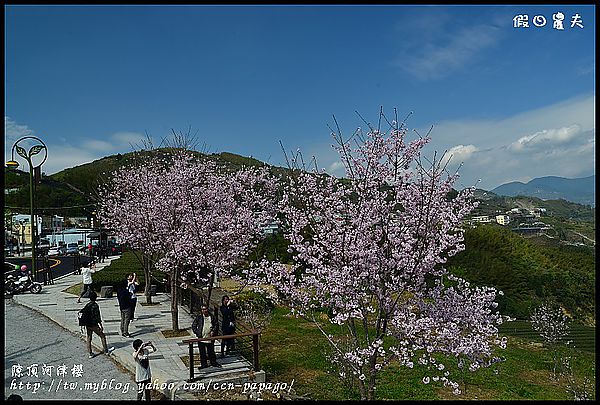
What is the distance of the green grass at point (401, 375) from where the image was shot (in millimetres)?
7590

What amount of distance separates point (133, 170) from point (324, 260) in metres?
11.8

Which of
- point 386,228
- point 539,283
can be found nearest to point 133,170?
point 386,228

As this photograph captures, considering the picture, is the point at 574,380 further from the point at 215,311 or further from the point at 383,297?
the point at 215,311

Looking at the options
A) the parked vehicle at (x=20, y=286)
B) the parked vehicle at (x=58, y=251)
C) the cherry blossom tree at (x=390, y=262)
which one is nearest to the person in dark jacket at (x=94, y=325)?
the cherry blossom tree at (x=390, y=262)

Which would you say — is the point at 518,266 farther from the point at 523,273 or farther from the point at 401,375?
the point at 401,375

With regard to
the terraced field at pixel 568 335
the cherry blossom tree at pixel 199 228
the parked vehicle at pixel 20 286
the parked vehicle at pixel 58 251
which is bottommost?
the terraced field at pixel 568 335

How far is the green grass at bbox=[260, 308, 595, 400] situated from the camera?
7.59 m

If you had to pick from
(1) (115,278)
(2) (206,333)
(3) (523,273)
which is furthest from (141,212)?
(3) (523,273)

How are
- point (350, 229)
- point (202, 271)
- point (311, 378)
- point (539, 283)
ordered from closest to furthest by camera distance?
point (350, 229) < point (311, 378) < point (202, 271) < point (539, 283)

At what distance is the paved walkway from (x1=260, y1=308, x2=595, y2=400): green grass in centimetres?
92

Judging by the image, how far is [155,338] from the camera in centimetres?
1024

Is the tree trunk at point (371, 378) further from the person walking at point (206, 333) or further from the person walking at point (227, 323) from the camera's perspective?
the person walking at point (227, 323)

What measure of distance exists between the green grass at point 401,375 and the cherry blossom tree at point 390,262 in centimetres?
148

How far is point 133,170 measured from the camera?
52.2ft
